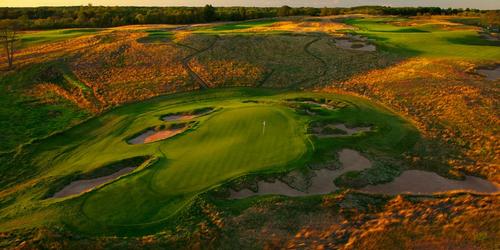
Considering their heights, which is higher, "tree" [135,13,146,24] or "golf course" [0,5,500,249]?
"tree" [135,13,146,24]

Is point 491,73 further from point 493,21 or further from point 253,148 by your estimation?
point 493,21

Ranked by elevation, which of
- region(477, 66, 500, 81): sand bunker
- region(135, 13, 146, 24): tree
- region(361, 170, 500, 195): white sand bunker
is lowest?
region(361, 170, 500, 195): white sand bunker

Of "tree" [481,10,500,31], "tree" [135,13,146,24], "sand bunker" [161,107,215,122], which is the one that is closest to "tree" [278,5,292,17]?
"tree" [135,13,146,24]

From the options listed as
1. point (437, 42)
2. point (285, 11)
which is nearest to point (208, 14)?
point (285, 11)

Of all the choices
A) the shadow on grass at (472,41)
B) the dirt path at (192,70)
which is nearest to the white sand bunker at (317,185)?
the dirt path at (192,70)

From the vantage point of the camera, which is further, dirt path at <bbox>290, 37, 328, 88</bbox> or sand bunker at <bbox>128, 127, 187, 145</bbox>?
dirt path at <bbox>290, 37, 328, 88</bbox>

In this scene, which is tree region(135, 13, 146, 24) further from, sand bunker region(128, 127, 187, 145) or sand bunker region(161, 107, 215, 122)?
sand bunker region(128, 127, 187, 145)

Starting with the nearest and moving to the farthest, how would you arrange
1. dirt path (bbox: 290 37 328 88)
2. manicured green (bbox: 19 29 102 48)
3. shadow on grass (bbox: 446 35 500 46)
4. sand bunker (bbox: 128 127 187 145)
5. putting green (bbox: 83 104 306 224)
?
putting green (bbox: 83 104 306 224) < sand bunker (bbox: 128 127 187 145) < dirt path (bbox: 290 37 328 88) < shadow on grass (bbox: 446 35 500 46) < manicured green (bbox: 19 29 102 48)
